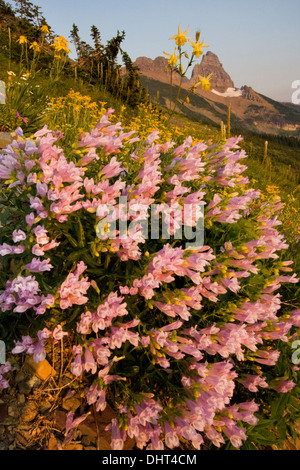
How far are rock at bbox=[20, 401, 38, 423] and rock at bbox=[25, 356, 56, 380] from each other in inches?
5.9

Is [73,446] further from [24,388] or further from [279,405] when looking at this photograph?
[279,405]

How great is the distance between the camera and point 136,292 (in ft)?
5.81

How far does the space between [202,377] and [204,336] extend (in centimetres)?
22

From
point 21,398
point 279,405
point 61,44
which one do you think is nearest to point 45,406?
point 21,398

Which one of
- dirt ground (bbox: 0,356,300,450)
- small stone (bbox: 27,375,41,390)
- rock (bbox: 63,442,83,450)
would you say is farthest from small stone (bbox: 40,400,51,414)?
rock (bbox: 63,442,83,450)

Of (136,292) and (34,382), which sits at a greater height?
(136,292)

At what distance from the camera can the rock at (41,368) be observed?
198 cm

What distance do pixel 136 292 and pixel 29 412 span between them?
0.91 m

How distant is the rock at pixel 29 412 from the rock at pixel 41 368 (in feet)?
0.49

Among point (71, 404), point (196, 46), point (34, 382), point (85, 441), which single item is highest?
point (196, 46)

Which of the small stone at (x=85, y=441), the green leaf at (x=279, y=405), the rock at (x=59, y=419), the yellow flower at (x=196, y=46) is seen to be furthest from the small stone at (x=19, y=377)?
the yellow flower at (x=196, y=46)

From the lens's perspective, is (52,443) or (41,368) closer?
(52,443)

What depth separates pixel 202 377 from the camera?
71.7 inches
